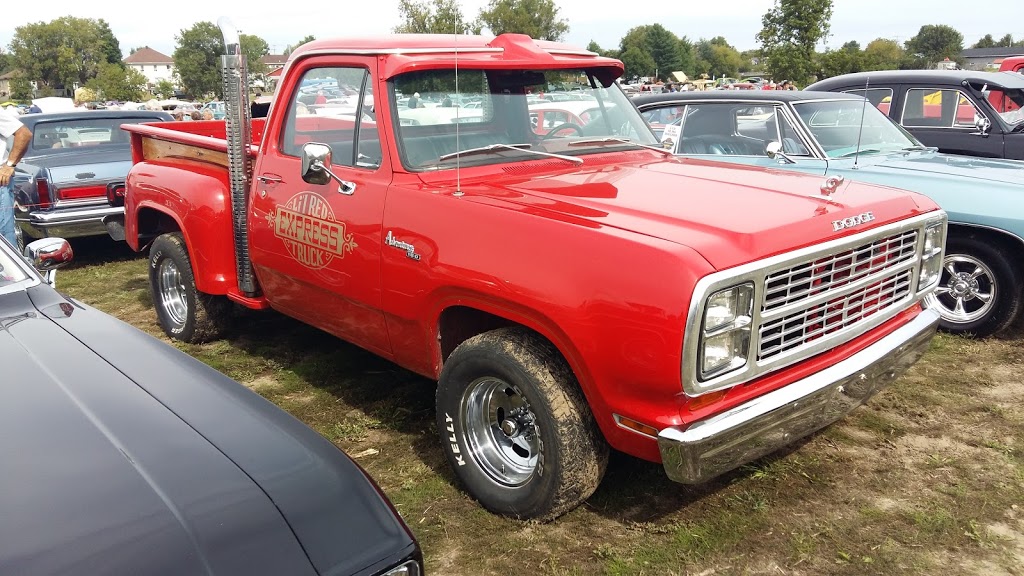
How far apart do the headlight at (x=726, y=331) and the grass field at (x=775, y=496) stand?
82cm

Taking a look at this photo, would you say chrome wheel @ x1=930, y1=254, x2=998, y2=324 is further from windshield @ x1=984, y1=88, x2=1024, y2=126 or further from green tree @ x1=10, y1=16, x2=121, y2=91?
green tree @ x1=10, y1=16, x2=121, y2=91

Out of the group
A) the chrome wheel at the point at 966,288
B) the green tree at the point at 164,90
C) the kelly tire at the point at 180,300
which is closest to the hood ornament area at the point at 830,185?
the chrome wheel at the point at 966,288

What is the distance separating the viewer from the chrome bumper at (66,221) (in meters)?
7.89

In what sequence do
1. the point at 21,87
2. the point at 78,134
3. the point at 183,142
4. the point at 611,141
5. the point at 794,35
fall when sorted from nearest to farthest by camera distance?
the point at 611,141 → the point at 183,142 → the point at 78,134 → the point at 794,35 → the point at 21,87

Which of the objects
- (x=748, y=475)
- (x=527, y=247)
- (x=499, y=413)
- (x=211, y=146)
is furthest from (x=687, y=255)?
(x=211, y=146)

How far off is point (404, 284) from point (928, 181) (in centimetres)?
401

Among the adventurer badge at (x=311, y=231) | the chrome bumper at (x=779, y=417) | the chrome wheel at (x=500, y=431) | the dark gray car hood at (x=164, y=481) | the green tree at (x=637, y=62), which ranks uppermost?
the green tree at (x=637, y=62)

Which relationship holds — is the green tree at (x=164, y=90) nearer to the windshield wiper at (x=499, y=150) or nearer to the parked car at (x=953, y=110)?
the parked car at (x=953, y=110)

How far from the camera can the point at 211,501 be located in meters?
1.74

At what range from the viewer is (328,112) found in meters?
4.14

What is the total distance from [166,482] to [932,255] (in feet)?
11.1

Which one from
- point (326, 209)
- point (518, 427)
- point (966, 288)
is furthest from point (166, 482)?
point (966, 288)

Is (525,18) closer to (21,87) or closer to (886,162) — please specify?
(886,162)

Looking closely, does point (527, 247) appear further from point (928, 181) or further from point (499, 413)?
point (928, 181)
